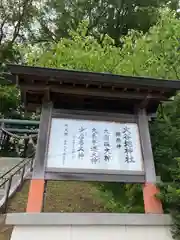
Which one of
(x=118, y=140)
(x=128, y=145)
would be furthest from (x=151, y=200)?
(x=118, y=140)

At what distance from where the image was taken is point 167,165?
450 cm

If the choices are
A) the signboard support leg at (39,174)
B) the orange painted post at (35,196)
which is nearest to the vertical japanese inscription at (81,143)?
the signboard support leg at (39,174)

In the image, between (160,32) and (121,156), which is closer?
(121,156)

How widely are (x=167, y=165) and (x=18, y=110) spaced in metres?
11.5

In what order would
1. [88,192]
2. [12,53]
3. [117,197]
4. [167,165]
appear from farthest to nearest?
[12,53] < [88,192] < [117,197] < [167,165]

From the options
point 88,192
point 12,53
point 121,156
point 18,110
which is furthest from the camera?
point 12,53

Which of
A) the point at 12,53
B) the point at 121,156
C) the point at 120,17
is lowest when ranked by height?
the point at 121,156

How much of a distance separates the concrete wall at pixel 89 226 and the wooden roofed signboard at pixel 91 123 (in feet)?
1.68

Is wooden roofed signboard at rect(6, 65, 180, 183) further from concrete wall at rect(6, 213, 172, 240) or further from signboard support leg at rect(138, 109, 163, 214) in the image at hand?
concrete wall at rect(6, 213, 172, 240)

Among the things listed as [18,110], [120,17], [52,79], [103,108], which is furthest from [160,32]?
[18,110]

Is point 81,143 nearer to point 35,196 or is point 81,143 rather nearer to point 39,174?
point 39,174

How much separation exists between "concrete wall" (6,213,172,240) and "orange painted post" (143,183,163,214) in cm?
11

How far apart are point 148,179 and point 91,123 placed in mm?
1195

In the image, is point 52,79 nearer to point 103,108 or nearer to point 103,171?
point 103,108
